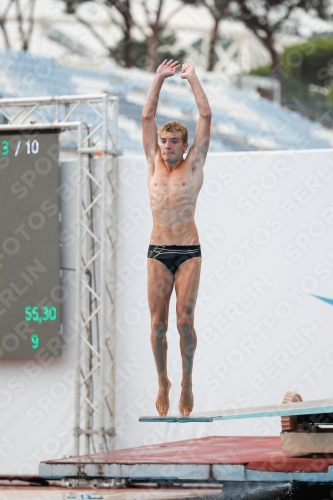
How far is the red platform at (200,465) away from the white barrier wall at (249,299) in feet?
5.04

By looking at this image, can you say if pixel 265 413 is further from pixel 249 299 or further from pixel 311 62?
pixel 311 62

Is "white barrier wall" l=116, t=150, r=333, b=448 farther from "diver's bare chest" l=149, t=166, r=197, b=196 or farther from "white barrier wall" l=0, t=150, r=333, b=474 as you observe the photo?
"diver's bare chest" l=149, t=166, r=197, b=196

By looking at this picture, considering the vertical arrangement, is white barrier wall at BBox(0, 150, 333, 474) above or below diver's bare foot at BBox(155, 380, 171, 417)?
above

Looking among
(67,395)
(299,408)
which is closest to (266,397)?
(67,395)

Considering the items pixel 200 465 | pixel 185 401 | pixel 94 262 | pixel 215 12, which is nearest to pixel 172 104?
pixel 215 12

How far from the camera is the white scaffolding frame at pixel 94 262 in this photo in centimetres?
1025

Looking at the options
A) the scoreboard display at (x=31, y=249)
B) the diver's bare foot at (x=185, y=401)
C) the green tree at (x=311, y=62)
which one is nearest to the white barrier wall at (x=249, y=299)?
the scoreboard display at (x=31, y=249)

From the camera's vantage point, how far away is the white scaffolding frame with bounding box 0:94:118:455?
10250 mm

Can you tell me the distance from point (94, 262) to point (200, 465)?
372 cm

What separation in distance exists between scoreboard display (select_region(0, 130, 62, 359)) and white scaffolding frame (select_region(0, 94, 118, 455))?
23 centimetres

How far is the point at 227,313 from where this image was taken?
404 inches

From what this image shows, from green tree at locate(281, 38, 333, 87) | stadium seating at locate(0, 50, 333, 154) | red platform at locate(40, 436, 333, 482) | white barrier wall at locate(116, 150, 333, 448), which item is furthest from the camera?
green tree at locate(281, 38, 333, 87)

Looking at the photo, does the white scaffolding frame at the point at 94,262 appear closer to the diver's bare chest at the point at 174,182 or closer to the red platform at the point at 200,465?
the red platform at the point at 200,465

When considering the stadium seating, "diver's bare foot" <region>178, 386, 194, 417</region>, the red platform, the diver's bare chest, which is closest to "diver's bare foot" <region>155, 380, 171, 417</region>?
"diver's bare foot" <region>178, 386, 194, 417</region>
